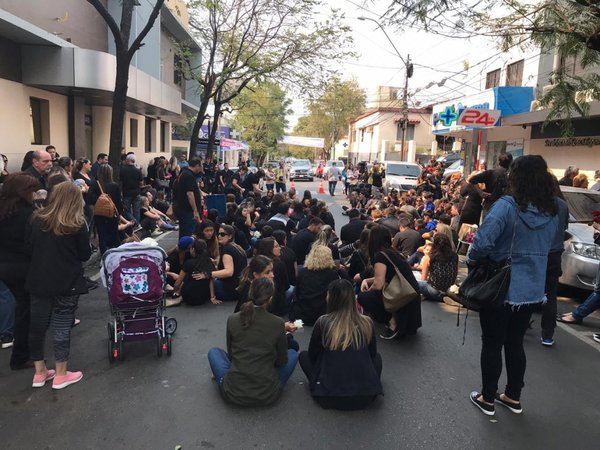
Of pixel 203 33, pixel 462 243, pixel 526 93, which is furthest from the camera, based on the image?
pixel 203 33

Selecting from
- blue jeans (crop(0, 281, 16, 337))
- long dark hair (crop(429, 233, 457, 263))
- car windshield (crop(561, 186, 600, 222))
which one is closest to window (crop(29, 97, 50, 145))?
blue jeans (crop(0, 281, 16, 337))

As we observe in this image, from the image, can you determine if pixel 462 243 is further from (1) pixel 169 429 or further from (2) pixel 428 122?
(2) pixel 428 122

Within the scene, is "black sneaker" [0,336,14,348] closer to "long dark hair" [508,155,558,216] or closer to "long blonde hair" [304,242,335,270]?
"long blonde hair" [304,242,335,270]

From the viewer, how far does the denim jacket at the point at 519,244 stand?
3.69m

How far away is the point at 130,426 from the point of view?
371cm

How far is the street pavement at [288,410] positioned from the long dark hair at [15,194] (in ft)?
4.84

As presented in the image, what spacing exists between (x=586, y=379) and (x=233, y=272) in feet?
13.7

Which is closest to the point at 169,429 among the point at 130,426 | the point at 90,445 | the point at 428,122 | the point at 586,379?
the point at 130,426

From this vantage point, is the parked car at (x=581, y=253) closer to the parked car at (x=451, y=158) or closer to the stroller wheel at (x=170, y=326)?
the stroller wheel at (x=170, y=326)

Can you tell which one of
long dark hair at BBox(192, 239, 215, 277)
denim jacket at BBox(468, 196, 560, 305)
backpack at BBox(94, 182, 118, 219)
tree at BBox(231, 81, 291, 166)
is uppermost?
tree at BBox(231, 81, 291, 166)

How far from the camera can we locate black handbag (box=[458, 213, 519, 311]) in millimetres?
3699

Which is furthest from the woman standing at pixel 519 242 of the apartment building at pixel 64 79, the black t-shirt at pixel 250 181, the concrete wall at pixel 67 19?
the concrete wall at pixel 67 19

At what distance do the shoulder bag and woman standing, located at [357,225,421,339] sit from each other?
0.14 ft

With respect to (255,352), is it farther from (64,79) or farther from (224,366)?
(64,79)
